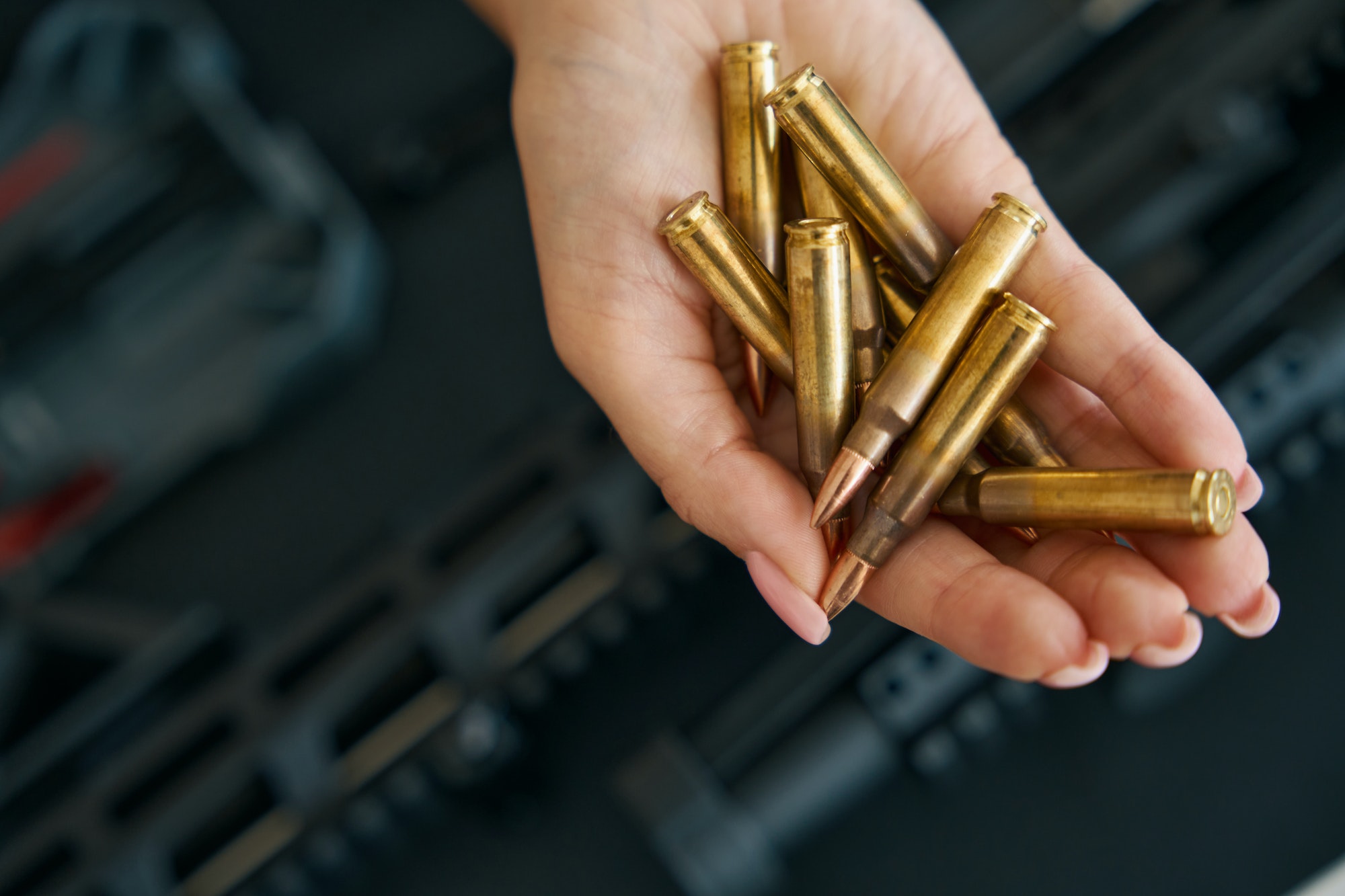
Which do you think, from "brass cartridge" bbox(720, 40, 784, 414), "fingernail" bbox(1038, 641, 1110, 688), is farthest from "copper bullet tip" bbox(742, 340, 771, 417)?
"fingernail" bbox(1038, 641, 1110, 688)

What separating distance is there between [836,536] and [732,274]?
56 centimetres

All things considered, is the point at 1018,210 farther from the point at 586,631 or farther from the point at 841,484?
the point at 586,631

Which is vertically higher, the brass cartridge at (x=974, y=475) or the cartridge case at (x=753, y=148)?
the cartridge case at (x=753, y=148)

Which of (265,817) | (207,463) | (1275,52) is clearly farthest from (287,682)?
(1275,52)

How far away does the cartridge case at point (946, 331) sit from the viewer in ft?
5.26

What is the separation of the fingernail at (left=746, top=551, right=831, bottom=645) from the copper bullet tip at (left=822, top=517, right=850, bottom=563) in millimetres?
144

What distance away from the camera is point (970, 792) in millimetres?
2328

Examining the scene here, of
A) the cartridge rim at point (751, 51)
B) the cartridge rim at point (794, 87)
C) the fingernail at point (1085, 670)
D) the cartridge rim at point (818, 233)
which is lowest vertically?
the fingernail at point (1085, 670)

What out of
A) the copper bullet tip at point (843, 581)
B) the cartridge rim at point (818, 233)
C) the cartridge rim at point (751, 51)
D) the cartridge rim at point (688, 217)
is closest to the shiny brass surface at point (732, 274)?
the cartridge rim at point (688, 217)

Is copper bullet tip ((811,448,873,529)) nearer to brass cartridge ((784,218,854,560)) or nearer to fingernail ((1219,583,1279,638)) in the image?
brass cartridge ((784,218,854,560))

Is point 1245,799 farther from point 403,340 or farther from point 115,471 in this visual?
point 115,471

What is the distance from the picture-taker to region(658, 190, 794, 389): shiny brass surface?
1702 millimetres

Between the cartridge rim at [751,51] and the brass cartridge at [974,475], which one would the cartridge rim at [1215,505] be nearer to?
the brass cartridge at [974,475]

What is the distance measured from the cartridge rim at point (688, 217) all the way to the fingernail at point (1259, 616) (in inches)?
44.9
